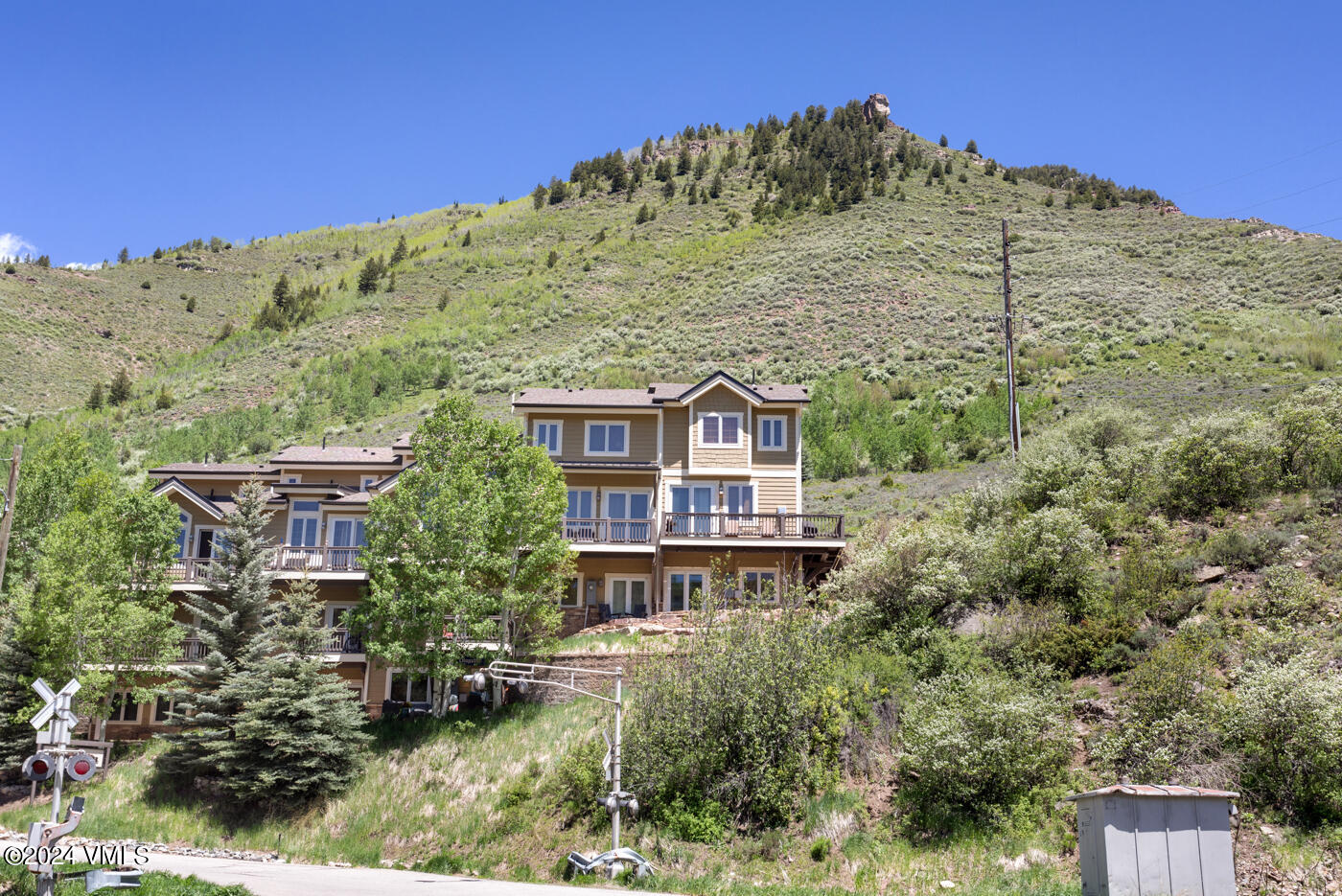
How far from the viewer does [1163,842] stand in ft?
Result: 54.4

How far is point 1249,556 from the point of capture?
84.6ft

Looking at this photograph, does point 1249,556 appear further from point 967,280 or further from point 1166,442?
point 967,280

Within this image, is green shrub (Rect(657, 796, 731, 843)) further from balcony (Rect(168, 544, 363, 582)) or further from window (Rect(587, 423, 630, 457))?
window (Rect(587, 423, 630, 457))

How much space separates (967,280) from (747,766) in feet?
229

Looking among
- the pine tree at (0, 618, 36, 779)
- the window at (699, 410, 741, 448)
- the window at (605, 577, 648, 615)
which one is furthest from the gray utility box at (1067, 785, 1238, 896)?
the pine tree at (0, 618, 36, 779)

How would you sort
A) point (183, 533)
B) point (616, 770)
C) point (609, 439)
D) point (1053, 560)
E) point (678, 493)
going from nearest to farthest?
point (616, 770), point (1053, 560), point (183, 533), point (678, 493), point (609, 439)

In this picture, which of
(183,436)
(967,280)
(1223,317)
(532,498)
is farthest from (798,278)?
(532,498)

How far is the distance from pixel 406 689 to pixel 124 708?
9.74m

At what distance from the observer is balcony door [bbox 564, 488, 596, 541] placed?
1410 inches

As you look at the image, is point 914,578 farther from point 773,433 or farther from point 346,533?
point 346,533

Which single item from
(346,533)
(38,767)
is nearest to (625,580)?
(346,533)

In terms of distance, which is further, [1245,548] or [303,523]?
[303,523]

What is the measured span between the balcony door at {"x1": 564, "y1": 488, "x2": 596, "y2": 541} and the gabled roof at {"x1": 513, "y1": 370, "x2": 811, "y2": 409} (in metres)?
3.34

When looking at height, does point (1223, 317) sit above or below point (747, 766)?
above
